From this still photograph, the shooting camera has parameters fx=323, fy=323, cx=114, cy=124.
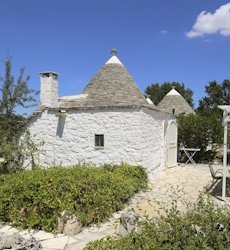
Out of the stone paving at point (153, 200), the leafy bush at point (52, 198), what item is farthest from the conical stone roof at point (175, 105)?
the leafy bush at point (52, 198)

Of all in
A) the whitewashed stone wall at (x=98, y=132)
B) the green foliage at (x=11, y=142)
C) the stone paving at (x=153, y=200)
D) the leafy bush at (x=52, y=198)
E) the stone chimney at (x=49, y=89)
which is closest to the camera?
the stone paving at (x=153, y=200)

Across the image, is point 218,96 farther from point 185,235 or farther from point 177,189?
point 185,235

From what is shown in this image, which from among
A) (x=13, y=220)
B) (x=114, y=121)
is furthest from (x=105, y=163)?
(x=13, y=220)

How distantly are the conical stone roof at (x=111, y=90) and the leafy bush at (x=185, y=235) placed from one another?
749 cm

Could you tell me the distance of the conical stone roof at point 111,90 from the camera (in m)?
13.4

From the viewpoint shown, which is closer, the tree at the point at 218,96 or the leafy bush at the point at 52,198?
the leafy bush at the point at 52,198

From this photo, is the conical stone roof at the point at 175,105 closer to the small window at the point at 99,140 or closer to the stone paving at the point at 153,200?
the stone paving at the point at 153,200

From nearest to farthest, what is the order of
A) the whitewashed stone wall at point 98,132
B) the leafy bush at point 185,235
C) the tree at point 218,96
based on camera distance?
the leafy bush at point 185,235
the whitewashed stone wall at point 98,132
the tree at point 218,96

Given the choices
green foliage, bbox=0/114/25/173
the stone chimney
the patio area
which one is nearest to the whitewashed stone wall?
the stone chimney

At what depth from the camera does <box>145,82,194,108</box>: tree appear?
4356 cm

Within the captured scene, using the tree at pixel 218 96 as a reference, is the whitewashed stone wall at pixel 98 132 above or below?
below

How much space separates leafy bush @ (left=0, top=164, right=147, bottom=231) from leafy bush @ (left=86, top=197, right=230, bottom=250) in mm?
2243

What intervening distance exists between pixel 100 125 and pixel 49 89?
2.81m

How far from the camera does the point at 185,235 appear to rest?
4598mm
